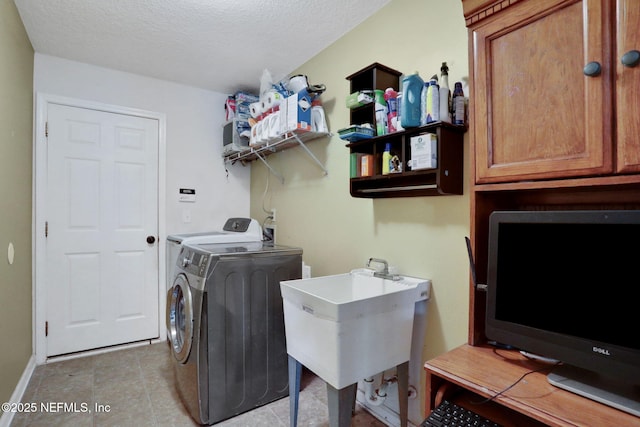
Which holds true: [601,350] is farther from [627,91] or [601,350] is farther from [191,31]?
[191,31]

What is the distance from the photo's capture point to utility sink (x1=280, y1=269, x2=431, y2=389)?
1306mm

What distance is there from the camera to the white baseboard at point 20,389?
5.68 ft

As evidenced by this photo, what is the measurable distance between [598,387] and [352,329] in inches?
30.4

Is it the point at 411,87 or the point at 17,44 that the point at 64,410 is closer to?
the point at 17,44

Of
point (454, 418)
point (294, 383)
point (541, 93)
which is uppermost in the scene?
point (541, 93)

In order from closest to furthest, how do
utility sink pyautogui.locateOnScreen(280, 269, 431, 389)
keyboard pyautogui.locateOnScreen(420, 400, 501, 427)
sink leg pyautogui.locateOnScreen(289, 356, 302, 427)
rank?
keyboard pyautogui.locateOnScreen(420, 400, 501, 427) < utility sink pyautogui.locateOnScreen(280, 269, 431, 389) < sink leg pyautogui.locateOnScreen(289, 356, 302, 427)

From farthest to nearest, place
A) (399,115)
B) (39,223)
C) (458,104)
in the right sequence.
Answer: (39,223)
(399,115)
(458,104)

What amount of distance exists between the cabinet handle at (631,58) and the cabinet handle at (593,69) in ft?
0.16

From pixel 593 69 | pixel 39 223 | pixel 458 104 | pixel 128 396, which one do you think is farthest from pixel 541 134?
pixel 39 223

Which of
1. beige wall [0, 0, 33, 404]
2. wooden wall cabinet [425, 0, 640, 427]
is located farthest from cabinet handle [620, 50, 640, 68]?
beige wall [0, 0, 33, 404]

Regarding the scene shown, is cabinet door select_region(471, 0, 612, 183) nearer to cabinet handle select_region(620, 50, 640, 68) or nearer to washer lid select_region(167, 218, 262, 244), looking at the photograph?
cabinet handle select_region(620, 50, 640, 68)

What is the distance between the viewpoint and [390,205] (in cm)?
187

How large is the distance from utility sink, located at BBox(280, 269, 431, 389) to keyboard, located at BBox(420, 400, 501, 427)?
407mm

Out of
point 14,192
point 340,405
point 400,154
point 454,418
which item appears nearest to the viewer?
point 454,418
